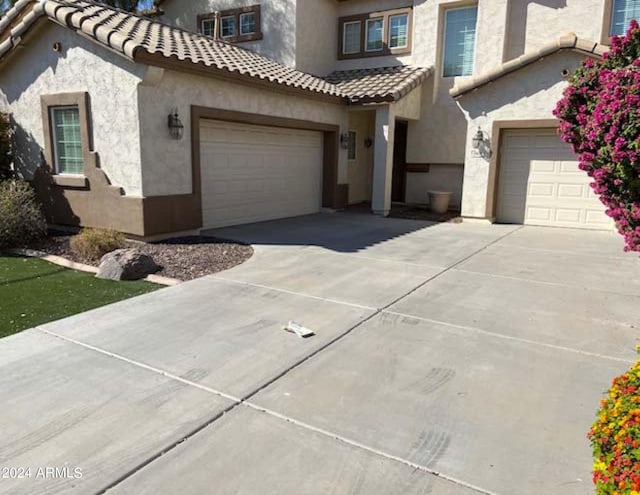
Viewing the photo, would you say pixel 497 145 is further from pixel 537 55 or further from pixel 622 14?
pixel 622 14

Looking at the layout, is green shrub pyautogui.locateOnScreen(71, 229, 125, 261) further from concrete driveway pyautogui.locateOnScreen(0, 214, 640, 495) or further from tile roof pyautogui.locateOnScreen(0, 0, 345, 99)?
tile roof pyautogui.locateOnScreen(0, 0, 345, 99)

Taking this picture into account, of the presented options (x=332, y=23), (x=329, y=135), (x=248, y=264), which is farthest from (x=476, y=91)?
(x=248, y=264)

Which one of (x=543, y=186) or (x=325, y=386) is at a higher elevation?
(x=543, y=186)

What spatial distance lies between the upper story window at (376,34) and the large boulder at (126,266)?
41.6ft

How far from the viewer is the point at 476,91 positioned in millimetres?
12977

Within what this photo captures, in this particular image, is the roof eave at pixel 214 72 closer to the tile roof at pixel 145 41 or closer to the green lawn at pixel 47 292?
the tile roof at pixel 145 41

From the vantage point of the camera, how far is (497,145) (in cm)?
1298

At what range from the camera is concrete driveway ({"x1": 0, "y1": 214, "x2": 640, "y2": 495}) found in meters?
2.94

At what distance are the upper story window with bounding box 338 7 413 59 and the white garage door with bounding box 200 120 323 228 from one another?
15.0 feet

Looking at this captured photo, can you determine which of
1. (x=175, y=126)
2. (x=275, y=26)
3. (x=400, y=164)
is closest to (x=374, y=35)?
(x=275, y=26)

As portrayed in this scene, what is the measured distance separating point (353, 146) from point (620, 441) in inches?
629

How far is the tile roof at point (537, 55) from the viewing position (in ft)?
36.6

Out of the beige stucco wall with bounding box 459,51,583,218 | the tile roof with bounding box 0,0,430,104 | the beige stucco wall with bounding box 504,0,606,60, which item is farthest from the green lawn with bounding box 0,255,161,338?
the beige stucco wall with bounding box 504,0,606,60

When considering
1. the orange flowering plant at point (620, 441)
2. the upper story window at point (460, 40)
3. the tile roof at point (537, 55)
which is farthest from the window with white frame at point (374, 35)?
the orange flowering plant at point (620, 441)
